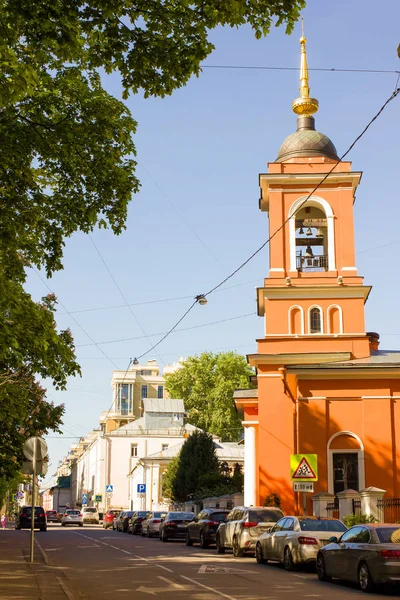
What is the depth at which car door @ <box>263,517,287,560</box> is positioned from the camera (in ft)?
65.5

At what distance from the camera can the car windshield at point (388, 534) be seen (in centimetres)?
1482

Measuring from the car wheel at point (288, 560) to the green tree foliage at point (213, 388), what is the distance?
64.7 metres

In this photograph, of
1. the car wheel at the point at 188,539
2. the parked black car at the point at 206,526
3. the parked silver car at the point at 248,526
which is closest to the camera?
the parked silver car at the point at 248,526

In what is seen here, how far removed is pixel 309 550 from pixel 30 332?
791 centimetres

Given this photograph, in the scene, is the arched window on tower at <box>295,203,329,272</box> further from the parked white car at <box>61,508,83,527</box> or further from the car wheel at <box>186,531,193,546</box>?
the parked white car at <box>61,508,83,527</box>

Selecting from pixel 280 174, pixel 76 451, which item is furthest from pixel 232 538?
pixel 76 451

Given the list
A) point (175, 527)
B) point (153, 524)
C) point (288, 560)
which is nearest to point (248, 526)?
point (288, 560)

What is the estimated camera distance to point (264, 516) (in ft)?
78.6

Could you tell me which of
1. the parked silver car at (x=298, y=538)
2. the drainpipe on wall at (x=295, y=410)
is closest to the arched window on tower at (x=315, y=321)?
the drainpipe on wall at (x=295, y=410)

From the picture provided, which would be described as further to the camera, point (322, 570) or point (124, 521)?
point (124, 521)

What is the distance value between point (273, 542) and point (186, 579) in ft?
14.3

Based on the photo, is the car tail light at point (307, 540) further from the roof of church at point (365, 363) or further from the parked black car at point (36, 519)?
the parked black car at point (36, 519)

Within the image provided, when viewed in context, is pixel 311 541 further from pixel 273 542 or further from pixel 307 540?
pixel 273 542

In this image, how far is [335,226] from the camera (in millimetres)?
36188
